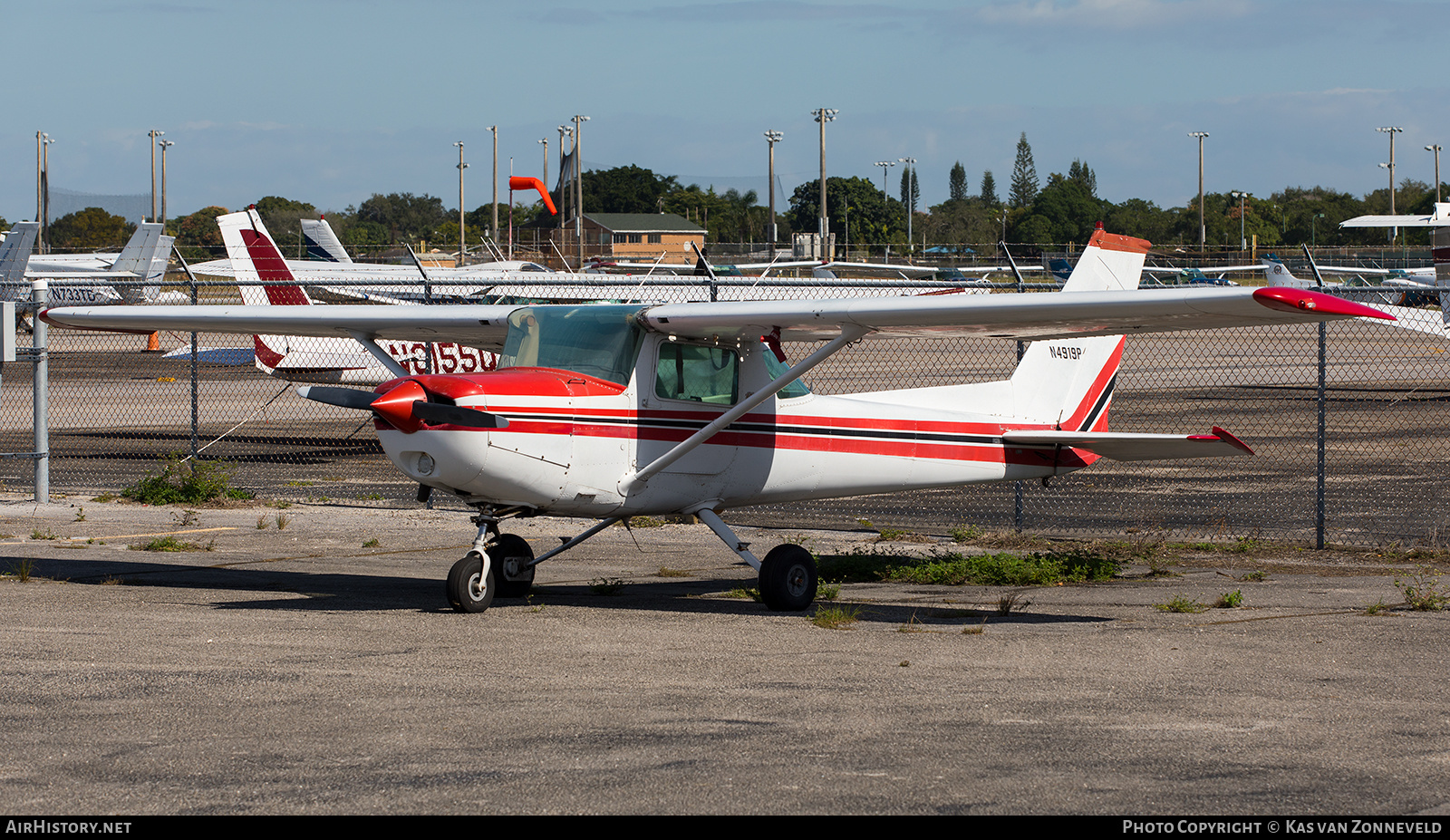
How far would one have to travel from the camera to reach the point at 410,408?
24.9ft

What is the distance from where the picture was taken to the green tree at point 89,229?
12119 centimetres

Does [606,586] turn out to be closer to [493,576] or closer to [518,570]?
[518,570]

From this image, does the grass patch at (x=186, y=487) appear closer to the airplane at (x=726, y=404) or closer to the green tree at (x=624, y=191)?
the airplane at (x=726, y=404)

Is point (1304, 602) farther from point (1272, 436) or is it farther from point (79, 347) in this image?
point (79, 347)

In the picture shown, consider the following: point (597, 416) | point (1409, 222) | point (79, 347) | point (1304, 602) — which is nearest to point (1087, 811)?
point (597, 416)

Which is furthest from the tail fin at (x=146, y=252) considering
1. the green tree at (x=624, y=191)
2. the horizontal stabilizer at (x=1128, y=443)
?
the green tree at (x=624, y=191)

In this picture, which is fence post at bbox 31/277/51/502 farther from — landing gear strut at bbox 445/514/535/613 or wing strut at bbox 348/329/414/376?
landing gear strut at bbox 445/514/535/613

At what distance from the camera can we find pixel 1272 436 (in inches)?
792

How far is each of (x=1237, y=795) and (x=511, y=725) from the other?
2.79 meters

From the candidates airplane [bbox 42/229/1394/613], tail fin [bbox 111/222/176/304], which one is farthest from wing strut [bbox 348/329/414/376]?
tail fin [bbox 111/222/176/304]

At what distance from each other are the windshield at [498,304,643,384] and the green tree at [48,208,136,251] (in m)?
122

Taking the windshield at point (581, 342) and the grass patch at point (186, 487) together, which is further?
the grass patch at point (186, 487)

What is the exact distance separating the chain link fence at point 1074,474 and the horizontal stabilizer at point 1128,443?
2.18m

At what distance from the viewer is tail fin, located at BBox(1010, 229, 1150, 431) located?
10.4 m
